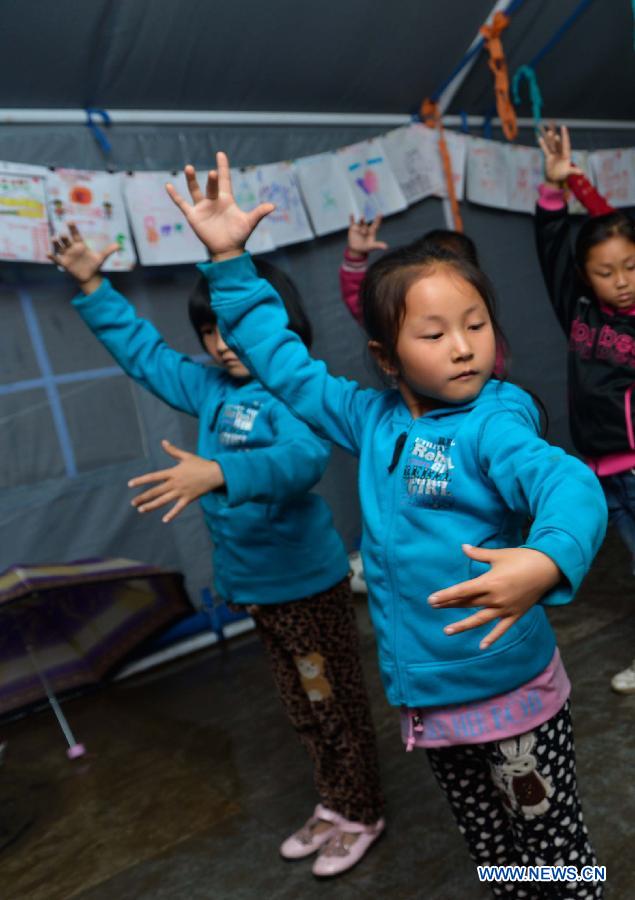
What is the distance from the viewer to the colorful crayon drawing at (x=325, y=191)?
372 cm

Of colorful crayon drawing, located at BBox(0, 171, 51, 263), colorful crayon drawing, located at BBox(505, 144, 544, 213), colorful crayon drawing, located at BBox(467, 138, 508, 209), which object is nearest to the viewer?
colorful crayon drawing, located at BBox(0, 171, 51, 263)

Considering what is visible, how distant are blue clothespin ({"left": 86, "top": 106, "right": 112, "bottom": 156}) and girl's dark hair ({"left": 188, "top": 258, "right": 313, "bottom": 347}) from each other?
63.1 inches

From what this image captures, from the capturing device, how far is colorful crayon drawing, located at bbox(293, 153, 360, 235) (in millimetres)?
3721

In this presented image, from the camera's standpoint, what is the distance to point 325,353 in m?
3.88

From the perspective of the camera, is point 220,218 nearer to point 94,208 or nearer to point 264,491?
point 264,491

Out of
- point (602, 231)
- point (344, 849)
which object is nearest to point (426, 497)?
point (344, 849)

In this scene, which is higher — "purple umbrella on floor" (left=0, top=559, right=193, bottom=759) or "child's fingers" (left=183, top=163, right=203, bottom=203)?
"child's fingers" (left=183, top=163, right=203, bottom=203)

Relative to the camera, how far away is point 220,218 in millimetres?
1408

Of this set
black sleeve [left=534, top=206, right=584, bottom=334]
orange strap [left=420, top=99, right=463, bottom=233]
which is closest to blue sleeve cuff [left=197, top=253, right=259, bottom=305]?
black sleeve [left=534, top=206, right=584, bottom=334]

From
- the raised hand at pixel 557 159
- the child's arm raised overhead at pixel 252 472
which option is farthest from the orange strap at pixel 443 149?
the child's arm raised overhead at pixel 252 472

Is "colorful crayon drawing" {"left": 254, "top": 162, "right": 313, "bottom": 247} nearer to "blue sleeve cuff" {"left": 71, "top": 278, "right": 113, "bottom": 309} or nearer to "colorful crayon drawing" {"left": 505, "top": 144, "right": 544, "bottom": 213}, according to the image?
"colorful crayon drawing" {"left": 505, "top": 144, "right": 544, "bottom": 213}

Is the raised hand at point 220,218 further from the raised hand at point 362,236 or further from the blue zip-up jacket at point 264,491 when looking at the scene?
the raised hand at point 362,236

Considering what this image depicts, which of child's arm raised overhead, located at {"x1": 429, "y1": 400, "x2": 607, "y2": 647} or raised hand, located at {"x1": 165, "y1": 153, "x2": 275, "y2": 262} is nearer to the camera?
child's arm raised overhead, located at {"x1": 429, "y1": 400, "x2": 607, "y2": 647}

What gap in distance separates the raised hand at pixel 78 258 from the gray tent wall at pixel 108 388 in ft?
3.87
